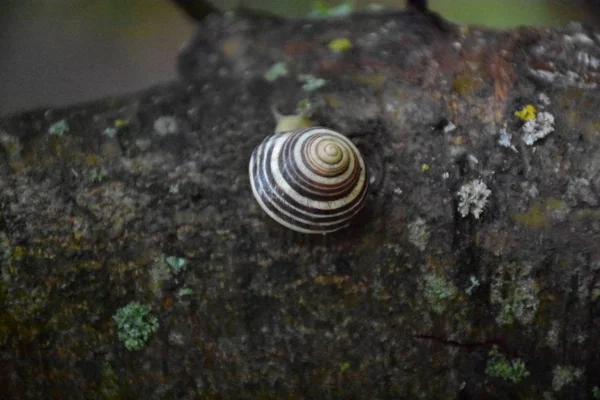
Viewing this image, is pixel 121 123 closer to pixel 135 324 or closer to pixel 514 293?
pixel 135 324

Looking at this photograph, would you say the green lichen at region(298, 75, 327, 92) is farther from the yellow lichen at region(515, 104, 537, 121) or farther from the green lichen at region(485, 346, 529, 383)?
the green lichen at region(485, 346, 529, 383)

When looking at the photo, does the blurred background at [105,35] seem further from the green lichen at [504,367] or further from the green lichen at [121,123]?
the green lichen at [504,367]

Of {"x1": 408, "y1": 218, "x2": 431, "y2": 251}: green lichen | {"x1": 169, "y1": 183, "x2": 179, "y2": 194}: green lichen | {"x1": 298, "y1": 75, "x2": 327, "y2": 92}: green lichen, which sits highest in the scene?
{"x1": 298, "y1": 75, "x2": 327, "y2": 92}: green lichen

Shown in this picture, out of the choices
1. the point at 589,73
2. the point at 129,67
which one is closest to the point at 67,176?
the point at 589,73

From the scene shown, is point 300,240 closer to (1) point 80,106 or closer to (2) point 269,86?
(2) point 269,86

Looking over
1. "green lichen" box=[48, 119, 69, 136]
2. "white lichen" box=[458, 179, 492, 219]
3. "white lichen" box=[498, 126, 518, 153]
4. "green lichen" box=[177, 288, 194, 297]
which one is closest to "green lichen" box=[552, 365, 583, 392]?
"white lichen" box=[458, 179, 492, 219]

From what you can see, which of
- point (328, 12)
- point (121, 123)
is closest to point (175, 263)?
point (121, 123)
